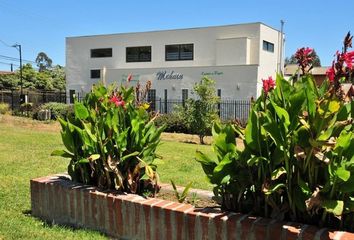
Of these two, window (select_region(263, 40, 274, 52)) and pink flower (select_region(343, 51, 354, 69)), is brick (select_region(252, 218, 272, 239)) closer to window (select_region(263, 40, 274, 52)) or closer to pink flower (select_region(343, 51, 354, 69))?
pink flower (select_region(343, 51, 354, 69))

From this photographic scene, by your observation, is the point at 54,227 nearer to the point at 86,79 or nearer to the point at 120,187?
the point at 120,187

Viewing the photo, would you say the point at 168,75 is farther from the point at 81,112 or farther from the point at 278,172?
the point at 278,172

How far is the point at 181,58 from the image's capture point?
36812 mm

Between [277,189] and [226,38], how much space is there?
32778 millimetres

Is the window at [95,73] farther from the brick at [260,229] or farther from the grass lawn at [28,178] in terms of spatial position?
the brick at [260,229]

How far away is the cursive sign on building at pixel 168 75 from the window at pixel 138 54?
4148 millimetres

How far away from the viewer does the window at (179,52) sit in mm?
36312

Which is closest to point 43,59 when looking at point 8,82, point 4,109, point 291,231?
point 8,82

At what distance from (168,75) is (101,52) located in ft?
29.7

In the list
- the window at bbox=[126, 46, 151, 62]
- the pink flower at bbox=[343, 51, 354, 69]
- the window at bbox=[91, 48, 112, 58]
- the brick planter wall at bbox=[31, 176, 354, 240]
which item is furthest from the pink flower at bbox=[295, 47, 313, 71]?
the window at bbox=[91, 48, 112, 58]

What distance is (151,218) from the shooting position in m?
3.47

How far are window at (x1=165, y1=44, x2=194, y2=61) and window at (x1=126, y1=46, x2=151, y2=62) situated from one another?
1.97m

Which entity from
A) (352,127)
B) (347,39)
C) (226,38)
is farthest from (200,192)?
(226,38)

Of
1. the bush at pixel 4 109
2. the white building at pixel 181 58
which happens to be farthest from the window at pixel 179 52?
the bush at pixel 4 109
